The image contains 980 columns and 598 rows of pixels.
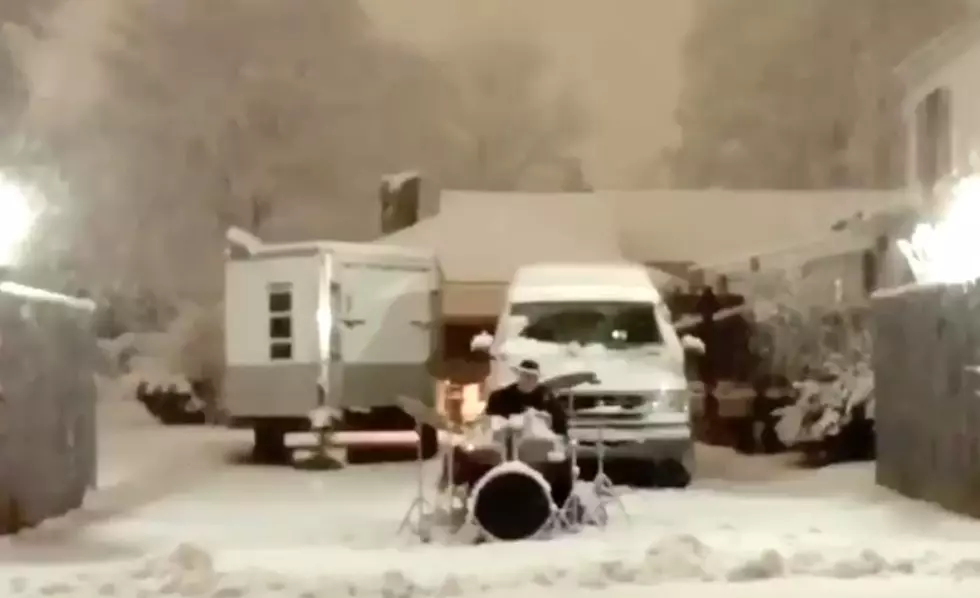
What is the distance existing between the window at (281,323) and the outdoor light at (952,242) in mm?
3824

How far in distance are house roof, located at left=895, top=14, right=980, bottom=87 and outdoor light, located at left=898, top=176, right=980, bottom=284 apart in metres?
1.51

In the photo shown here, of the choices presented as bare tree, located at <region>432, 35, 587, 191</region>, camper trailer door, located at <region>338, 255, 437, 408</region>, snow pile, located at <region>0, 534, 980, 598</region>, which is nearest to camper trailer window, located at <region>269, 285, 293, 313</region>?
camper trailer door, located at <region>338, 255, 437, 408</region>

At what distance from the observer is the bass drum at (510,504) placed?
14.6 feet

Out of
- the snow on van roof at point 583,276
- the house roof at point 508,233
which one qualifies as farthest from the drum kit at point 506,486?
the house roof at point 508,233

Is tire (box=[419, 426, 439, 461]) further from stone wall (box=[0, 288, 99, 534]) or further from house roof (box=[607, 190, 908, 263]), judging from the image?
house roof (box=[607, 190, 908, 263])

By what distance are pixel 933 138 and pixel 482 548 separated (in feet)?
20.6

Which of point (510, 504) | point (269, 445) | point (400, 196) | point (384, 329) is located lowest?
point (269, 445)

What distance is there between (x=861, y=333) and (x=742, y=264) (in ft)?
5.06

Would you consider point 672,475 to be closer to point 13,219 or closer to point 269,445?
point 269,445

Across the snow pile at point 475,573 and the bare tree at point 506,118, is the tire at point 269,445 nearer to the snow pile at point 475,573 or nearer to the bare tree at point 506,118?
the bare tree at point 506,118

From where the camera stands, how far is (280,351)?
7.96m

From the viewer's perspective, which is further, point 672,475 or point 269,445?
point 269,445

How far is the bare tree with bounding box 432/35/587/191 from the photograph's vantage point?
9.16m

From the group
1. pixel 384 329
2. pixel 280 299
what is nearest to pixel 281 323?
pixel 280 299
